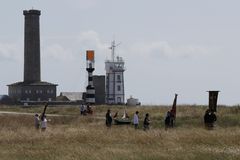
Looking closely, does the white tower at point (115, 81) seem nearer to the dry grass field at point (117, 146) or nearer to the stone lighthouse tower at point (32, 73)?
the stone lighthouse tower at point (32, 73)

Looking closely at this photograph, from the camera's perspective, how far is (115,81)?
343ft

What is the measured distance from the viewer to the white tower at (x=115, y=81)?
10300 cm

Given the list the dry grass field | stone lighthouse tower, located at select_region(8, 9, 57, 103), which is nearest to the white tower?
stone lighthouse tower, located at select_region(8, 9, 57, 103)

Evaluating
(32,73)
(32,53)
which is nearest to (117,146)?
(32,53)

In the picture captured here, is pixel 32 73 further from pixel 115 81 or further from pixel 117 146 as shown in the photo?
pixel 117 146

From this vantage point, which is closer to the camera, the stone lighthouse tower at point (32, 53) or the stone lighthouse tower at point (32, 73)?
the stone lighthouse tower at point (32, 73)

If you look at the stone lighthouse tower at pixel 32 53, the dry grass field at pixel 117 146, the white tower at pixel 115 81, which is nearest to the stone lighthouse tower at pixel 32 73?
the stone lighthouse tower at pixel 32 53

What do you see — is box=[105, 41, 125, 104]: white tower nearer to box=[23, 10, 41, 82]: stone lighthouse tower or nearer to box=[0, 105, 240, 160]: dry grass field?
box=[23, 10, 41, 82]: stone lighthouse tower

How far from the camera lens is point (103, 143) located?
21.2 m

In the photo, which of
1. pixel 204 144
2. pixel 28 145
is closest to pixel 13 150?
pixel 28 145

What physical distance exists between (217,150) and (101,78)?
85297 millimetres

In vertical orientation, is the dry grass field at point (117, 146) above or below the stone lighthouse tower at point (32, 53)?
below

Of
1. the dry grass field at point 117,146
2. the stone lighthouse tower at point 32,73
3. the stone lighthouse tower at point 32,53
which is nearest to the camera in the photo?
the dry grass field at point 117,146

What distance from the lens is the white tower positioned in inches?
4055
